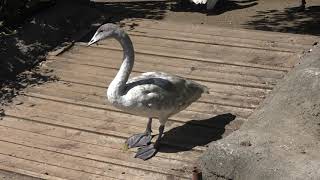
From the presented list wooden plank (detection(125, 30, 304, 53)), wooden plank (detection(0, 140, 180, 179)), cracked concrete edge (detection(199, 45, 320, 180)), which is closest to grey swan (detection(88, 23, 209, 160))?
wooden plank (detection(0, 140, 180, 179))

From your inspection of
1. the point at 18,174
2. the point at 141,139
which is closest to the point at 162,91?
the point at 141,139

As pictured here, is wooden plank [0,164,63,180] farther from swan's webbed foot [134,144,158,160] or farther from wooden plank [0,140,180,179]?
swan's webbed foot [134,144,158,160]

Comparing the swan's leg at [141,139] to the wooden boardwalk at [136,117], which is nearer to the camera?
the wooden boardwalk at [136,117]

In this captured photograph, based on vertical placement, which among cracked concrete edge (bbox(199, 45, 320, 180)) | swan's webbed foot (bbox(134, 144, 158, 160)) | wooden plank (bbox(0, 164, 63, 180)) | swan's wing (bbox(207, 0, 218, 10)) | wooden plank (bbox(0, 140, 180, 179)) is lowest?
wooden plank (bbox(0, 164, 63, 180))

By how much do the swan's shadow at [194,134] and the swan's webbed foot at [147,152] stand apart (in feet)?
0.31

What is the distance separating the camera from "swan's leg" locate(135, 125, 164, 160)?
5.72 m

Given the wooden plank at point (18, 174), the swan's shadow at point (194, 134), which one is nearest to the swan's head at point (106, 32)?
the swan's shadow at point (194, 134)

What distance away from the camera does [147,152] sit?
18.9 feet

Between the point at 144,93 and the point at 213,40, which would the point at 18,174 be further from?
the point at 213,40

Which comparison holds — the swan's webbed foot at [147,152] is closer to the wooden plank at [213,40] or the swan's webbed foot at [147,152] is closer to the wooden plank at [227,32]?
the wooden plank at [213,40]

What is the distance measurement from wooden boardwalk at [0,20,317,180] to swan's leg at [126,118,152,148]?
115 mm

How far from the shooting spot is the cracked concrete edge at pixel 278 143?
14.3 feet

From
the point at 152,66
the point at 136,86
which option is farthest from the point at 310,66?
the point at 152,66

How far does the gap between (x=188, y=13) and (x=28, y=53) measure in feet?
12.2
